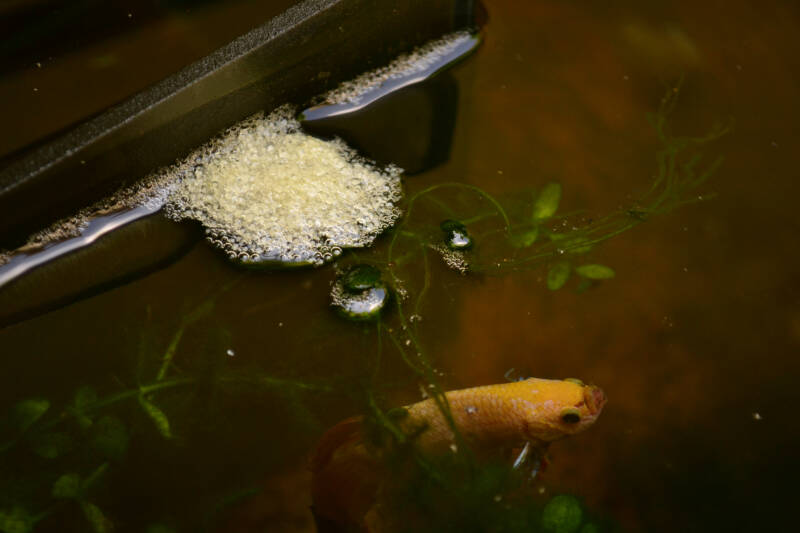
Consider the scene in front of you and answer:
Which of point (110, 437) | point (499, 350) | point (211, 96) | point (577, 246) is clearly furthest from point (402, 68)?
point (110, 437)

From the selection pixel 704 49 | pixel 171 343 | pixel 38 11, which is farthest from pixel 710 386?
pixel 38 11

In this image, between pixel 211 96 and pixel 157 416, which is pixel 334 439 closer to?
pixel 157 416

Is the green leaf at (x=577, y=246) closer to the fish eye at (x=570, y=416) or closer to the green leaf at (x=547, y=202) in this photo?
the green leaf at (x=547, y=202)

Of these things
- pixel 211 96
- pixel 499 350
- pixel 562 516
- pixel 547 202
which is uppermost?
pixel 211 96

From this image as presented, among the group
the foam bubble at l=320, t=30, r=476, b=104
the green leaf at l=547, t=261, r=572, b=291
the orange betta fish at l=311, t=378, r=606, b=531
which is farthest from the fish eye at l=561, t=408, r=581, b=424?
the foam bubble at l=320, t=30, r=476, b=104

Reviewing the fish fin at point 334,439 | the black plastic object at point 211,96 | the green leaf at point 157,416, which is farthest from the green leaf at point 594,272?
the green leaf at point 157,416

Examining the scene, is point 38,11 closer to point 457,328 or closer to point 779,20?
point 457,328

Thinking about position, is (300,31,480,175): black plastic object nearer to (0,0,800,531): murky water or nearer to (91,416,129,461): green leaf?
(0,0,800,531): murky water
